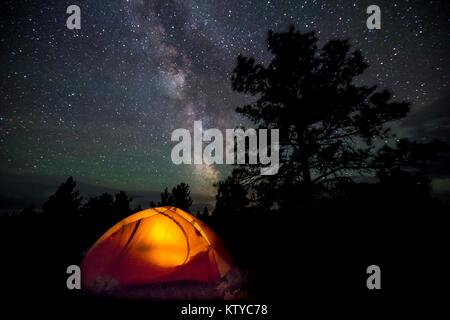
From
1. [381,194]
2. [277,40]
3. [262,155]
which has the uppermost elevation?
[277,40]

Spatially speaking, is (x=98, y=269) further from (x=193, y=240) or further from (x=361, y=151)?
(x=361, y=151)

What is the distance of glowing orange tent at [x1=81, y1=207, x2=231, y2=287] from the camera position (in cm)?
416

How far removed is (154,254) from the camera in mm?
4320

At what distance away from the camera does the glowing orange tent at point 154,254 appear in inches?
164
